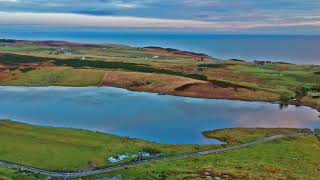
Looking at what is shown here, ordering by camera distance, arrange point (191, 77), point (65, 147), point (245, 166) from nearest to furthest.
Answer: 1. point (245, 166)
2. point (65, 147)
3. point (191, 77)

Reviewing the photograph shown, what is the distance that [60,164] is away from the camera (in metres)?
64.2

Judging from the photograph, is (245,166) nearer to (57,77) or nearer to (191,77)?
(191,77)

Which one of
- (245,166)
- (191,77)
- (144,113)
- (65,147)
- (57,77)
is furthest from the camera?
(57,77)

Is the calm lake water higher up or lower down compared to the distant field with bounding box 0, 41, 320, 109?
lower down

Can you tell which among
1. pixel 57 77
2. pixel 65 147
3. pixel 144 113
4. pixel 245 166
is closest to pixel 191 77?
pixel 57 77

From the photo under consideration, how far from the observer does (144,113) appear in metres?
109

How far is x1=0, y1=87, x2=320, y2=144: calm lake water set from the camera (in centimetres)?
9294

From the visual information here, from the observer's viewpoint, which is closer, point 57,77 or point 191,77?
point 191,77

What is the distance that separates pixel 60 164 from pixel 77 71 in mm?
107934

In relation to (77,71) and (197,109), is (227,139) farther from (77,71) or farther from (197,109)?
(77,71)

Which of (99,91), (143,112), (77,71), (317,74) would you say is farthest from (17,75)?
(317,74)

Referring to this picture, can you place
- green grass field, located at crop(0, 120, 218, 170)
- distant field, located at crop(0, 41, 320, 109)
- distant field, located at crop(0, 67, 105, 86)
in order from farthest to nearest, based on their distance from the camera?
distant field, located at crop(0, 67, 105, 86) → distant field, located at crop(0, 41, 320, 109) → green grass field, located at crop(0, 120, 218, 170)

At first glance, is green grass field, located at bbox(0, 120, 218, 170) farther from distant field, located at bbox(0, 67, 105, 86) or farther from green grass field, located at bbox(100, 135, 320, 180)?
distant field, located at bbox(0, 67, 105, 86)

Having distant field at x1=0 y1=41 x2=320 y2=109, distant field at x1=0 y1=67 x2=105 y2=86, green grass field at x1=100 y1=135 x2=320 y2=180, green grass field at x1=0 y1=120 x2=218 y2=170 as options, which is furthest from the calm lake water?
distant field at x1=0 y1=67 x2=105 y2=86
